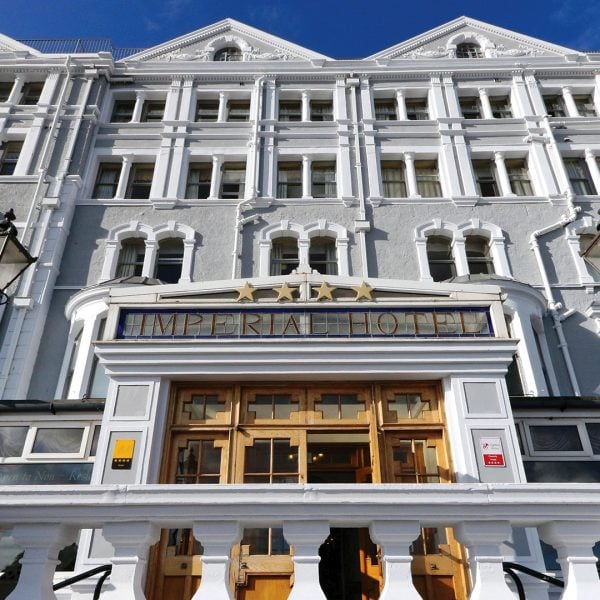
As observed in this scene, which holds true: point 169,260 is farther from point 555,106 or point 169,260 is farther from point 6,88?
point 555,106

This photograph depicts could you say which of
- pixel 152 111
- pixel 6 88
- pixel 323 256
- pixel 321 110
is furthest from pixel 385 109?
pixel 6 88

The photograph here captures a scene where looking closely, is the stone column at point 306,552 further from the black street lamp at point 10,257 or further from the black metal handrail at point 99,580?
the black street lamp at point 10,257

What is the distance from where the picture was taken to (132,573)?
3.52 m

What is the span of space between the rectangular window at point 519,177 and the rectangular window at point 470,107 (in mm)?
2226

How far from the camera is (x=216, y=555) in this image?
360 centimetres

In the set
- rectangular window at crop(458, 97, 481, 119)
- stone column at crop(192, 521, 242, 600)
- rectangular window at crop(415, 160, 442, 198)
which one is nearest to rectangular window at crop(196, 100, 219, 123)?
rectangular window at crop(415, 160, 442, 198)

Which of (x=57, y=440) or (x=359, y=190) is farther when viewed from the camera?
(x=359, y=190)

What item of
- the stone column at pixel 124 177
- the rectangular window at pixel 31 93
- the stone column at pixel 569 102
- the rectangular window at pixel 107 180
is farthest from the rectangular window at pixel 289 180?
the stone column at pixel 569 102

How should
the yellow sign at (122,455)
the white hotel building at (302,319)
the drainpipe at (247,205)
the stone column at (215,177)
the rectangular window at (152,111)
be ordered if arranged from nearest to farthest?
the white hotel building at (302,319)
the yellow sign at (122,455)
the drainpipe at (247,205)
the stone column at (215,177)
the rectangular window at (152,111)

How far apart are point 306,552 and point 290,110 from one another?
1698cm

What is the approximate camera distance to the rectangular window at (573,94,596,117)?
18.2 m

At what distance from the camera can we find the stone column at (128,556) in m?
3.49

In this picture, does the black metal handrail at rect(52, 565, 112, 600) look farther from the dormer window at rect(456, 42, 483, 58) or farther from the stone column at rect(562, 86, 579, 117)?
the dormer window at rect(456, 42, 483, 58)

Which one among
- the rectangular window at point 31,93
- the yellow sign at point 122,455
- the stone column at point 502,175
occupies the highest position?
the rectangular window at point 31,93
